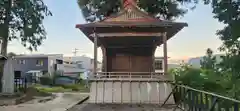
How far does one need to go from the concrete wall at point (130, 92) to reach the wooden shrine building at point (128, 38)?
1.9 inches

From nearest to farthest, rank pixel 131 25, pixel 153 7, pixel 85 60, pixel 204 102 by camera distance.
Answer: pixel 204 102 → pixel 131 25 → pixel 153 7 → pixel 85 60

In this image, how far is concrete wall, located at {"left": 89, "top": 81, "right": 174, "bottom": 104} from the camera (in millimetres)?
15203

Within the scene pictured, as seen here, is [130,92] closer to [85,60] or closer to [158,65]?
[158,65]

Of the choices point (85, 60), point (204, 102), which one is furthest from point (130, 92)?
point (85, 60)

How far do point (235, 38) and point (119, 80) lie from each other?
875 cm

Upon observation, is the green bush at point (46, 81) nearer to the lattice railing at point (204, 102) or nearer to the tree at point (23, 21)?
the tree at point (23, 21)

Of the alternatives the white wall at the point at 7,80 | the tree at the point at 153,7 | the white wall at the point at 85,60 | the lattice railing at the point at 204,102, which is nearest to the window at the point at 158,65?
the tree at the point at 153,7

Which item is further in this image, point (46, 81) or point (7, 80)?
point (46, 81)

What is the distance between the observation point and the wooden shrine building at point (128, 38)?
1579 cm

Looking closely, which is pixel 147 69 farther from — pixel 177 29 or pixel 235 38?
pixel 235 38

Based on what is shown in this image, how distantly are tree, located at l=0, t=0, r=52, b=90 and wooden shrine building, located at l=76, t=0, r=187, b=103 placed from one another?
3034 mm

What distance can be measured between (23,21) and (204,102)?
1280 cm

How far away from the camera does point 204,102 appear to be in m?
7.84

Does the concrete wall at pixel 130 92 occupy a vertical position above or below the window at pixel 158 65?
below
